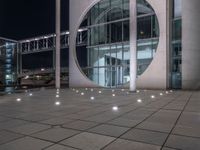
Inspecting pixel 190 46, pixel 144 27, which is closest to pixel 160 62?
pixel 190 46

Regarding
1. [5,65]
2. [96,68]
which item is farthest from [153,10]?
[5,65]

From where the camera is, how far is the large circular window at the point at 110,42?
20.3 meters

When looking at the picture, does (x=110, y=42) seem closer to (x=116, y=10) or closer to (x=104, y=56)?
(x=104, y=56)

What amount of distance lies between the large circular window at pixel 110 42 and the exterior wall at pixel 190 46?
11.0 feet

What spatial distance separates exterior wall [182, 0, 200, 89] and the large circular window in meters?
3.37

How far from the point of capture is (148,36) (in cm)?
1950

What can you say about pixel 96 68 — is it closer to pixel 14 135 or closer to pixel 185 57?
pixel 185 57

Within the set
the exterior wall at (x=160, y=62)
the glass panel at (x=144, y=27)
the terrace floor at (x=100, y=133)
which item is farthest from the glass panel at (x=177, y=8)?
the terrace floor at (x=100, y=133)

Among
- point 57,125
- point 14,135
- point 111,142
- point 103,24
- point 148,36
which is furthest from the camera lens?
point 103,24

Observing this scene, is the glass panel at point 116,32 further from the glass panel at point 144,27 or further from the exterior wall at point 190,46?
the exterior wall at point 190,46

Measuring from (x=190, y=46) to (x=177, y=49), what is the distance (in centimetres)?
110

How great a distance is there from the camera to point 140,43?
66.1 feet

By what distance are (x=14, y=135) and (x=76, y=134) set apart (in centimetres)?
124

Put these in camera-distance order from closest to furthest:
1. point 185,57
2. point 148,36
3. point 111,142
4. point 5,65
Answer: point 111,142, point 185,57, point 148,36, point 5,65
